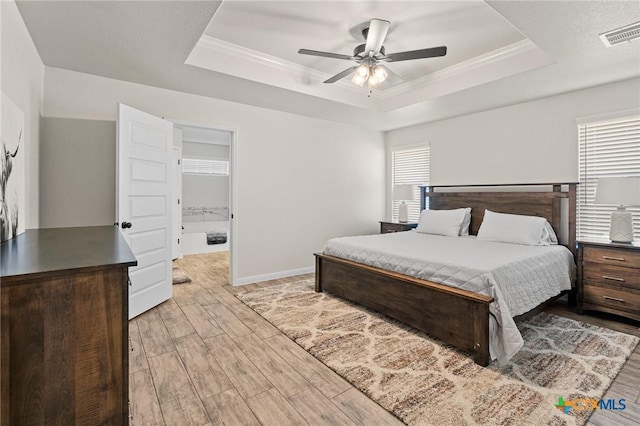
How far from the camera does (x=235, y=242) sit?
422cm

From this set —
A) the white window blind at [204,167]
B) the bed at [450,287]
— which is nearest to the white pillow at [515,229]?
the bed at [450,287]

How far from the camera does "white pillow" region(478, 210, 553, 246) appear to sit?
11.4 feet

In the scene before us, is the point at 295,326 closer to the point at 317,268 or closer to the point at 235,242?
the point at 317,268

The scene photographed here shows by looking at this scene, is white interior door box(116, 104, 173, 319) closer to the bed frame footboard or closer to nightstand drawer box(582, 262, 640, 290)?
the bed frame footboard

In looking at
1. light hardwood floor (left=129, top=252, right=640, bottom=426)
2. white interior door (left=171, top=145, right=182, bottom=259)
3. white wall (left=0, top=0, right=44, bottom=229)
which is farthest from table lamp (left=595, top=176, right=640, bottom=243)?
white interior door (left=171, top=145, right=182, bottom=259)

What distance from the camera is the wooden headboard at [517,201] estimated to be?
357 cm

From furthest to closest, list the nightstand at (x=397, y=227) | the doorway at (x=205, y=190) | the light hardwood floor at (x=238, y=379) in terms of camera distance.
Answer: the doorway at (x=205, y=190) → the nightstand at (x=397, y=227) → the light hardwood floor at (x=238, y=379)

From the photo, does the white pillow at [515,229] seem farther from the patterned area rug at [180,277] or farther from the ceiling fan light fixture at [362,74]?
the patterned area rug at [180,277]

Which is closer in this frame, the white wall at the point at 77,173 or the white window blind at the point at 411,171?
the white wall at the point at 77,173

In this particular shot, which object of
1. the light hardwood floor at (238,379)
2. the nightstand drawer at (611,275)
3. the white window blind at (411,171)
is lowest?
the light hardwood floor at (238,379)

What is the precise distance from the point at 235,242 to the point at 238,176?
0.88m

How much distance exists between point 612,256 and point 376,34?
2.97 metres

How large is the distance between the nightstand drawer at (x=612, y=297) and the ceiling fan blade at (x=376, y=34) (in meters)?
3.04
